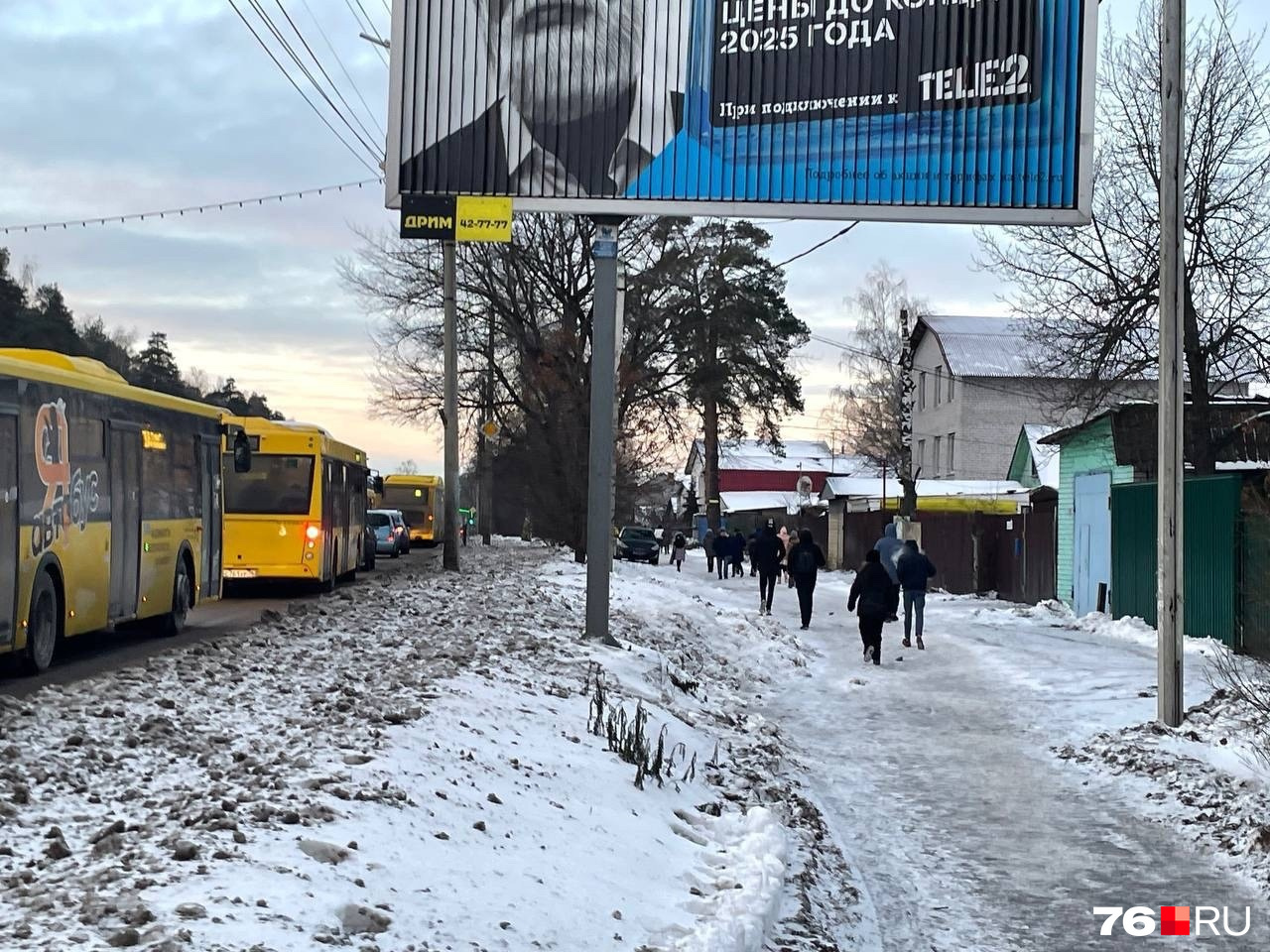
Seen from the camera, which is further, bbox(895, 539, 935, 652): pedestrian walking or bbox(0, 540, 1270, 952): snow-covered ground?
bbox(895, 539, 935, 652): pedestrian walking

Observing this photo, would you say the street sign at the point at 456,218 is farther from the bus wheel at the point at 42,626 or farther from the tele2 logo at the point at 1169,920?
the tele2 logo at the point at 1169,920

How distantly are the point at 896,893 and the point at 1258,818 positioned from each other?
2.65 m

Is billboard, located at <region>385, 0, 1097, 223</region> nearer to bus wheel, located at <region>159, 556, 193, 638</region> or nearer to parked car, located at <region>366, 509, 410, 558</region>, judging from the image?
bus wheel, located at <region>159, 556, 193, 638</region>

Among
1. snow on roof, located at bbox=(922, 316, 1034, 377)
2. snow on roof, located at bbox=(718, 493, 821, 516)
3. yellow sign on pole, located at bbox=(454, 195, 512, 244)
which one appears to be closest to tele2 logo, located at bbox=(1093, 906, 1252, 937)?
yellow sign on pole, located at bbox=(454, 195, 512, 244)

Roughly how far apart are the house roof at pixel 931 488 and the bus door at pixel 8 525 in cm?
3214

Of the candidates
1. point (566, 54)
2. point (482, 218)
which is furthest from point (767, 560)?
point (566, 54)

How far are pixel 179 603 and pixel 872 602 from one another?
8.57 meters

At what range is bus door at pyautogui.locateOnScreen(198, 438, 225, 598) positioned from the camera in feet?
57.1

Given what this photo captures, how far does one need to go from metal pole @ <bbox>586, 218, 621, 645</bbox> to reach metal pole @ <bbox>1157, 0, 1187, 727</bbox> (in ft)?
18.0

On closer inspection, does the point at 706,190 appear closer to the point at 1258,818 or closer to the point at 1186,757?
the point at 1186,757

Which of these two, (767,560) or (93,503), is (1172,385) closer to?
(93,503)

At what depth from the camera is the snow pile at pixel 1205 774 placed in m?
8.77

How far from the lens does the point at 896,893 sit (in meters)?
7.96

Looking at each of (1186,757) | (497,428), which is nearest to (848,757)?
(1186,757)
